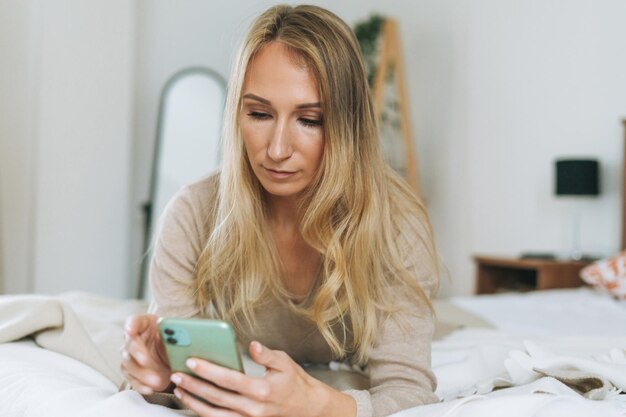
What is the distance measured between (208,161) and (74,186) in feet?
2.30

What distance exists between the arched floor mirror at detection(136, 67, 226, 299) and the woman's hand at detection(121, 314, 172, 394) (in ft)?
9.07

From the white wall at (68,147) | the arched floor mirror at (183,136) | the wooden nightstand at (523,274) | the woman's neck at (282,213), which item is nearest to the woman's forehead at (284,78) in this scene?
the woman's neck at (282,213)

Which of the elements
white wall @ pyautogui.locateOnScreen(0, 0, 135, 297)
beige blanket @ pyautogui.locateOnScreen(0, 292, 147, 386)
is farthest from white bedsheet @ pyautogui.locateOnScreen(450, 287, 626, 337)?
white wall @ pyautogui.locateOnScreen(0, 0, 135, 297)

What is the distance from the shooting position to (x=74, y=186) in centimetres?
332

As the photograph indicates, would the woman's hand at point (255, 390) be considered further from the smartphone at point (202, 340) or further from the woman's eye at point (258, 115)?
the woman's eye at point (258, 115)

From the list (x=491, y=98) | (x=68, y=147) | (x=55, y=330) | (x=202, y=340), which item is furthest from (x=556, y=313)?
(x=68, y=147)

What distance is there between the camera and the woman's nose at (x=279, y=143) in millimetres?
974

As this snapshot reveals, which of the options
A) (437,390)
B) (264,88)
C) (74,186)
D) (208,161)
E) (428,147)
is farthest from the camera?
(428,147)

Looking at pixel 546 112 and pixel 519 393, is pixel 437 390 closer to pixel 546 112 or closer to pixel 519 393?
pixel 519 393

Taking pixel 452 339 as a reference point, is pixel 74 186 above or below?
above

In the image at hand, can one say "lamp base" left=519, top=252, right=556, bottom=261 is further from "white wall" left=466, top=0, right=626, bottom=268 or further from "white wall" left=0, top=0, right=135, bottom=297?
"white wall" left=0, top=0, right=135, bottom=297

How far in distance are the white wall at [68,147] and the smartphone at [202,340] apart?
2.69 m

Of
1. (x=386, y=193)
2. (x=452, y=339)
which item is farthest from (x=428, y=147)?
(x=386, y=193)

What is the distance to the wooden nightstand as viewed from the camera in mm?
2805
